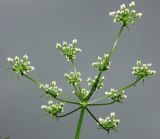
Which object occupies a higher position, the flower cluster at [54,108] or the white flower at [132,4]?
the white flower at [132,4]

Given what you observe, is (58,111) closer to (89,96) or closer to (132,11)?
(89,96)

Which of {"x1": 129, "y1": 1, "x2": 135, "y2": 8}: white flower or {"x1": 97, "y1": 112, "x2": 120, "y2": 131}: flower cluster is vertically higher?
{"x1": 129, "y1": 1, "x2": 135, "y2": 8}: white flower

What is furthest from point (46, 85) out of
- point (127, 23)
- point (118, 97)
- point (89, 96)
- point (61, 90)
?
point (127, 23)

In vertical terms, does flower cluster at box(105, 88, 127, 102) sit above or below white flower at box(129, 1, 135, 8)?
below

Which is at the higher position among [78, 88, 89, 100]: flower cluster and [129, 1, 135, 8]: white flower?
[129, 1, 135, 8]: white flower

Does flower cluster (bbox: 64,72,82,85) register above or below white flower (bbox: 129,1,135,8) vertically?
below

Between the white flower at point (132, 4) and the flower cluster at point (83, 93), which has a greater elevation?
the white flower at point (132, 4)

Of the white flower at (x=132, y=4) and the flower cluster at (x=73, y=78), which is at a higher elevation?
the white flower at (x=132, y=4)

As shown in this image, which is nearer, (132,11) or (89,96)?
(89,96)

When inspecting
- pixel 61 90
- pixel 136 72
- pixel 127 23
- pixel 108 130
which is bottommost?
pixel 108 130

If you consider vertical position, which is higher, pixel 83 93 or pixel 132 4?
pixel 132 4

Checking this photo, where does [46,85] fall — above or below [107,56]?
below
